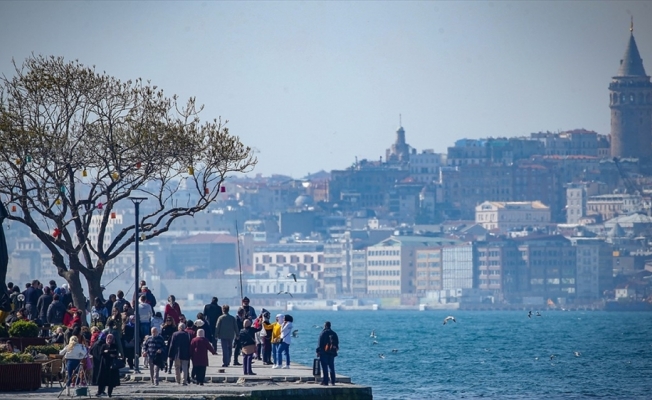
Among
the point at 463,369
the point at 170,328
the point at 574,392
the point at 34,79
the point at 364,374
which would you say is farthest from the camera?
the point at 463,369

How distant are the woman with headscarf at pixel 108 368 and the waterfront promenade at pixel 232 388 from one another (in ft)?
0.69

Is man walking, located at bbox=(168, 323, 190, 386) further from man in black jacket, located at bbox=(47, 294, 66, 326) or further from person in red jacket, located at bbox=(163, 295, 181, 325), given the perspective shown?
man in black jacket, located at bbox=(47, 294, 66, 326)

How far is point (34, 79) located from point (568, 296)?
151m

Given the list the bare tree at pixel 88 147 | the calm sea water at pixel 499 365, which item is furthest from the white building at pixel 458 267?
the bare tree at pixel 88 147

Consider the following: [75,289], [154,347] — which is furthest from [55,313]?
[154,347]

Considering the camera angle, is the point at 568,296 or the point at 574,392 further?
the point at 568,296

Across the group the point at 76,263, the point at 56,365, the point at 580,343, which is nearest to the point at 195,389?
the point at 56,365

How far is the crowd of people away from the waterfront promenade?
0.99ft

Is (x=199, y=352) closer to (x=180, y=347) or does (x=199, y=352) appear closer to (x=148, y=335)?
(x=180, y=347)

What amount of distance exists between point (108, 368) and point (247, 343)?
423cm

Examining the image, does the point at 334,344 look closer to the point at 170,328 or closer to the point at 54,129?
the point at 170,328

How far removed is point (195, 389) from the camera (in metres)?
24.7

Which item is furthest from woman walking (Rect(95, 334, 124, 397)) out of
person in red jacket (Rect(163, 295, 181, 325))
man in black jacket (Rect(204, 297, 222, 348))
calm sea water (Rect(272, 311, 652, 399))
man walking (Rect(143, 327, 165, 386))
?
calm sea water (Rect(272, 311, 652, 399))

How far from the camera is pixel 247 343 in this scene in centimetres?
2720
